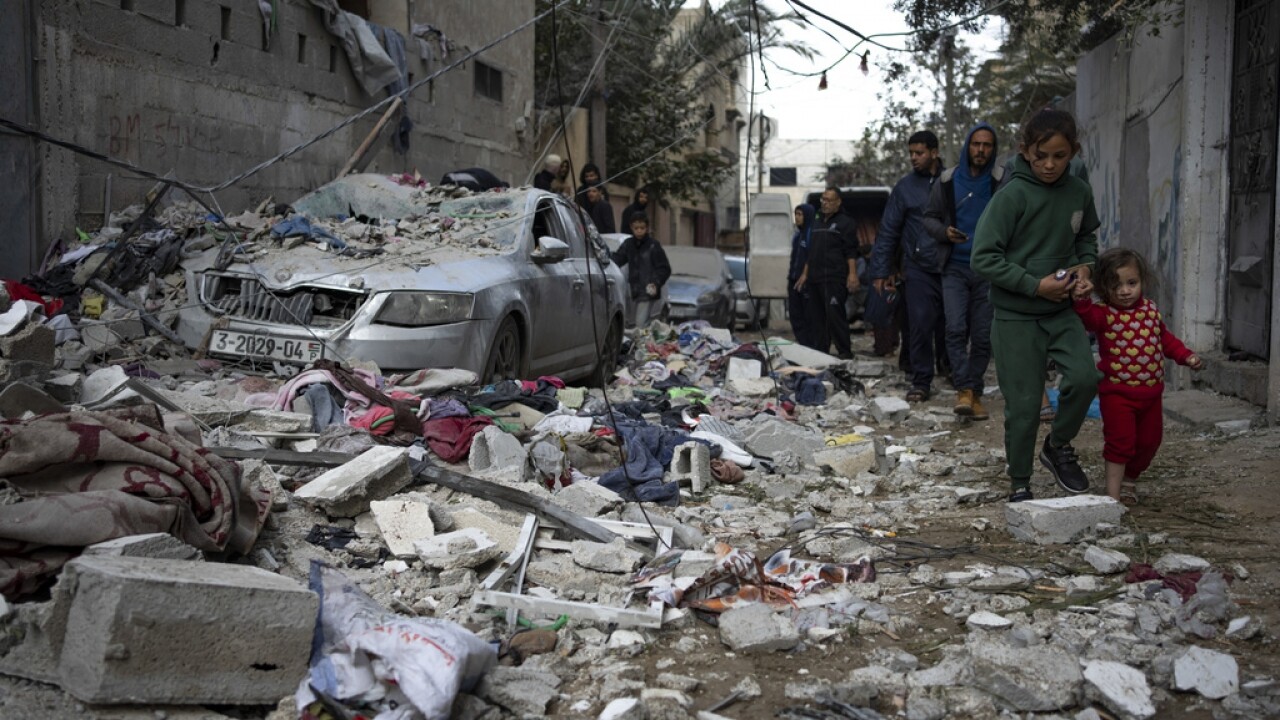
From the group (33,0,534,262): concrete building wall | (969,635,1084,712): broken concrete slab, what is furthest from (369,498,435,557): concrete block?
(33,0,534,262): concrete building wall

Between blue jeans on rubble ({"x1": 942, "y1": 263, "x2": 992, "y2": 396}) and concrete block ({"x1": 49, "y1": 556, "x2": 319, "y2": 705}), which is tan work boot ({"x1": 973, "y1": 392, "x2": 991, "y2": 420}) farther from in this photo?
concrete block ({"x1": 49, "y1": 556, "x2": 319, "y2": 705})

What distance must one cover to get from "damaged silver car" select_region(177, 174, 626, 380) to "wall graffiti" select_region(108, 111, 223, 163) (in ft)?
5.42

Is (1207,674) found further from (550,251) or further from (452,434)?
(550,251)

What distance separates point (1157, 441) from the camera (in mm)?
5117

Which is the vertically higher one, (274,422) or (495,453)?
(274,422)

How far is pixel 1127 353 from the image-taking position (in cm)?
502

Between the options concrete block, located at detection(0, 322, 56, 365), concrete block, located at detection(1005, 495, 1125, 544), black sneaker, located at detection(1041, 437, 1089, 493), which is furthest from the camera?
concrete block, located at detection(0, 322, 56, 365)

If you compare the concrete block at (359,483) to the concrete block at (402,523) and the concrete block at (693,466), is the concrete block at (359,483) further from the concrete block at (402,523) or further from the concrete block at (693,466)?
the concrete block at (693,466)

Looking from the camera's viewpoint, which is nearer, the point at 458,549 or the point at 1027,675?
the point at 1027,675

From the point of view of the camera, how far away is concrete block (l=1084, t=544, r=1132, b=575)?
4.17m

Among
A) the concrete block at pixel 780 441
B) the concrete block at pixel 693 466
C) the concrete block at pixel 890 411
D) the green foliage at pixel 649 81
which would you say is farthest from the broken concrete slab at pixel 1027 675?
the green foliage at pixel 649 81

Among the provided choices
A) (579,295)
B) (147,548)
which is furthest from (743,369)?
(147,548)

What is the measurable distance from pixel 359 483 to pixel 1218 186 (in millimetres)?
6451

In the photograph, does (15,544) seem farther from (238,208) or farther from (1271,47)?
(238,208)
